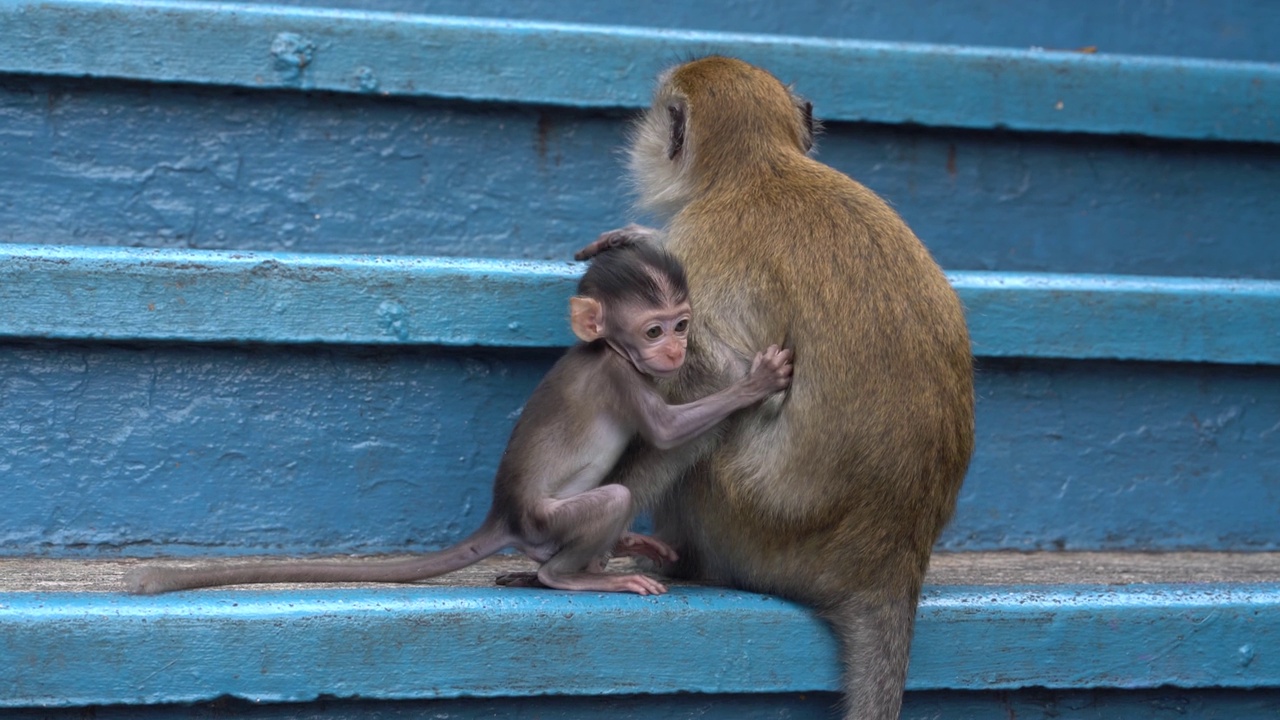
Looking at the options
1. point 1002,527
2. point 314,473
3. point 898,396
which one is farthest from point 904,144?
point 314,473

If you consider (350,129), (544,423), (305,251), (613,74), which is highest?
(613,74)

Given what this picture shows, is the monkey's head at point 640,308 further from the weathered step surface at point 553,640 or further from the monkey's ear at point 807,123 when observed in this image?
the monkey's ear at point 807,123

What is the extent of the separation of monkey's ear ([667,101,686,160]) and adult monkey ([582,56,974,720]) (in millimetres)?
209

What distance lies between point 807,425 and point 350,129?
140 cm

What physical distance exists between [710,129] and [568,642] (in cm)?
109

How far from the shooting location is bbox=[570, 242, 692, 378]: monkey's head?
2422mm

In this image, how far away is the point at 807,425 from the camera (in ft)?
8.00

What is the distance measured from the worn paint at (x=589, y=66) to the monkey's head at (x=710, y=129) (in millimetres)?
381

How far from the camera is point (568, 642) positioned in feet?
7.64

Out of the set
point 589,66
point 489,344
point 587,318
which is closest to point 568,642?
point 587,318

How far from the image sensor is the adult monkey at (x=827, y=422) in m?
2.40

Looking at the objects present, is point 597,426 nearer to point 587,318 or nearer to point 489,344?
point 587,318

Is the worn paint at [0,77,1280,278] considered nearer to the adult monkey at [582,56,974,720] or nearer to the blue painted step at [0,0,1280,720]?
the blue painted step at [0,0,1280,720]

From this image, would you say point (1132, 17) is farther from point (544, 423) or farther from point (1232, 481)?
point (544, 423)
